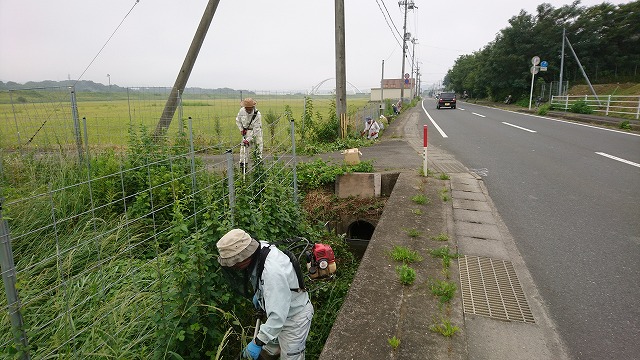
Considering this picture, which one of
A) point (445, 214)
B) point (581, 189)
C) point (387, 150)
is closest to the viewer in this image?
point (445, 214)

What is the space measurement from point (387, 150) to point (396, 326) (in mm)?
8000

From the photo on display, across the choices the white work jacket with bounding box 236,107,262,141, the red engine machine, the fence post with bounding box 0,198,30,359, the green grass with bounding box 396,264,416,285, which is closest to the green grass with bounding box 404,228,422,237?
the green grass with bounding box 396,264,416,285

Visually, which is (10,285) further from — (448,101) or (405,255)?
(448,101)

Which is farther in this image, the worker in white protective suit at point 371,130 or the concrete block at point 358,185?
the worker in white protective suit at point 371,130

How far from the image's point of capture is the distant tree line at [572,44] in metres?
32.0

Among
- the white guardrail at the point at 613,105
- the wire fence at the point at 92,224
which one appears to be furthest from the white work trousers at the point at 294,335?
the white guardrail at the point at 613,105

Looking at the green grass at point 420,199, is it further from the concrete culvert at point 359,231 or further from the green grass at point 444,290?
the green grass at point 444,290

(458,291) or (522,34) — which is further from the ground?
(522,34)

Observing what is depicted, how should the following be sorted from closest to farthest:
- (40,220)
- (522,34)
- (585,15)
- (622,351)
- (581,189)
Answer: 1. (622,351)
2. (40,220)
3. (581,189)
4. (585,15)
5. (522,34)

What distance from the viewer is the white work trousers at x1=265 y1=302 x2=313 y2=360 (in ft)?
9.75

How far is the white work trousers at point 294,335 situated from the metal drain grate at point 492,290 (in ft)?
4.34

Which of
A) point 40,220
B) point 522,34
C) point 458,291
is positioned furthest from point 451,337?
point 522,34

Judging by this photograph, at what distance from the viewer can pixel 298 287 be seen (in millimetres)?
2912

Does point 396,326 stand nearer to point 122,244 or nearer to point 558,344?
point 558,344
